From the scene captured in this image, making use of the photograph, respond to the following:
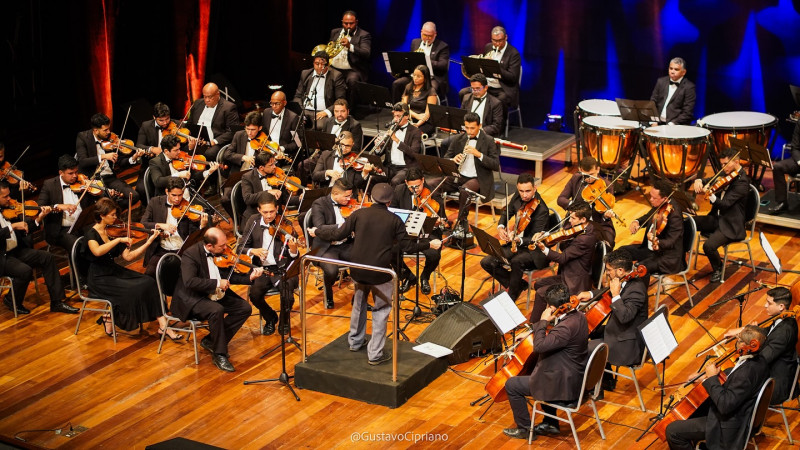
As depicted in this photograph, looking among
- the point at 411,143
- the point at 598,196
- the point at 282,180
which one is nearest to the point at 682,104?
the point at 598,196

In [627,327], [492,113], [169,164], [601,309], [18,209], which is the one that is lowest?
[627,327]

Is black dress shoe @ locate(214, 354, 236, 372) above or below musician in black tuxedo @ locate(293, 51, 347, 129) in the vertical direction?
below

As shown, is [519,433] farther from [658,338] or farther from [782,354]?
[782,354]

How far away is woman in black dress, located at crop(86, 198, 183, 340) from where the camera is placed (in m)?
8.20

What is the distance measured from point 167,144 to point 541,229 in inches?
153

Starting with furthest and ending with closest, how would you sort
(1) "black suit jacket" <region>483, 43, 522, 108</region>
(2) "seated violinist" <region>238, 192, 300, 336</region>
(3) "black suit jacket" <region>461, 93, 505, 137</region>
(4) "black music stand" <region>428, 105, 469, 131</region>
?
(1) "black suit jacket" <region>483, 43, 522, 108</region>
(3) "black suit jacket" <region>461, 93, 505, 137</region>
(4) "black music stand" <region>428, 105, 469, 131</region>
(2) "seated violinist" <region>238, 192, 300, 336</region>

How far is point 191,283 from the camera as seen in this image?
773 centimetres

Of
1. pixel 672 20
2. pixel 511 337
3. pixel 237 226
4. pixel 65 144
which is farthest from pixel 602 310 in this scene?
pixel 65 144

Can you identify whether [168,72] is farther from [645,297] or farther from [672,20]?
[645,297]

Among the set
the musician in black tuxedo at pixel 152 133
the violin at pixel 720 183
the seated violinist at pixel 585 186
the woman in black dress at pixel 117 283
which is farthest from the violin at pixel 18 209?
the violin at pixel 720 183

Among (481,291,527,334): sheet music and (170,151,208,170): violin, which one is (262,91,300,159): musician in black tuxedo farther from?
(481,291,527,334): sheet music

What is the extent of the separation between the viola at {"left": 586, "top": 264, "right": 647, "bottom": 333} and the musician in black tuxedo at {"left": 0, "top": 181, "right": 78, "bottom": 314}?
14.7 feet

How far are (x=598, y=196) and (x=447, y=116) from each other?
2.13 metres

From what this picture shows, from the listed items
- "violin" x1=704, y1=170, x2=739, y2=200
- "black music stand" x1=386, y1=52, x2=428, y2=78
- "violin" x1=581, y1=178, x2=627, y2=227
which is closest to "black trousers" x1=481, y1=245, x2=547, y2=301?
"violin" x1=581, y1=178, x2=627, y2=227
